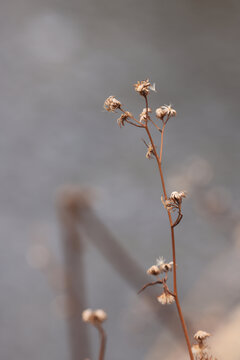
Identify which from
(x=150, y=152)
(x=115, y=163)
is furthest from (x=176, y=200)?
(x=115, y=163)

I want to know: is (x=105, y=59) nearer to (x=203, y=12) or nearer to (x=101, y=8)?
(x=101, y=8)

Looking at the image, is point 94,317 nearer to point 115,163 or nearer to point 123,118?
point 123,118

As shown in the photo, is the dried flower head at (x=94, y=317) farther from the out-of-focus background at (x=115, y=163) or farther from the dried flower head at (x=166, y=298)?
the out-of-focus background at (x=115, y=163)

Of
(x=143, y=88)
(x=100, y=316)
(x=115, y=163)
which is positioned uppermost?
(x=115, y=163)

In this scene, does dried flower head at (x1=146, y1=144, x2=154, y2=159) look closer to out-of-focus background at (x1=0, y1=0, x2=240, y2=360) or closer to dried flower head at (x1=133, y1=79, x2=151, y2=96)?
dried flower head at (x1=133, y1=79, x2=151, y2=96)

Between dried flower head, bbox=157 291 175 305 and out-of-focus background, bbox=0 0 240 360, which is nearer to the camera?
dried flower head, bbox=157 291 175 305

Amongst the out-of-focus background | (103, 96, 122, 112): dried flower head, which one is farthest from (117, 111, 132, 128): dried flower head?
the out-of-focus background

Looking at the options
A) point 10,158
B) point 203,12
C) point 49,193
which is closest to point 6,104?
point 10,158

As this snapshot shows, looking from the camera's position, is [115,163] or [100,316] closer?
[100,316]

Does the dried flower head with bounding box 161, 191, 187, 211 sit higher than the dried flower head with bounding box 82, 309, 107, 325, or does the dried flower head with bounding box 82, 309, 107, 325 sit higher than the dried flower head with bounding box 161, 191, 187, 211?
the dried flower head with bounding box 161, 191, 187, 211

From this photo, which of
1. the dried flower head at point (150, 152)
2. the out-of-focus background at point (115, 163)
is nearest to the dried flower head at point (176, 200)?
the dried flower head at point (150, 152)
